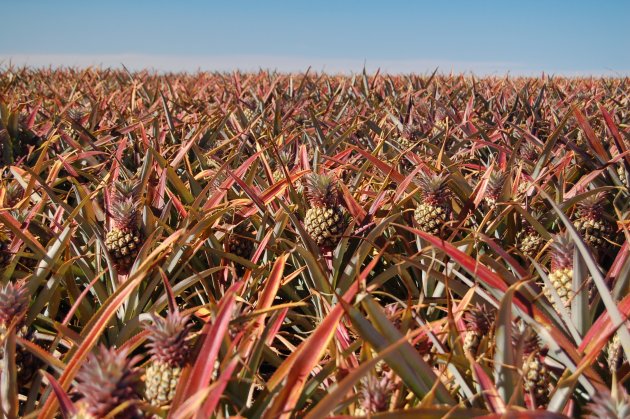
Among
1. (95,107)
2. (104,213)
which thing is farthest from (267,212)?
(95,107)

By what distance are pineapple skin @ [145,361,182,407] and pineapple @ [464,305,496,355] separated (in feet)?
2.01

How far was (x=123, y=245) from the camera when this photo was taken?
1.74 meters

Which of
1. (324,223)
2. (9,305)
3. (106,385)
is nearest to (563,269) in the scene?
(324,223)

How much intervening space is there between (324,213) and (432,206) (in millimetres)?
358

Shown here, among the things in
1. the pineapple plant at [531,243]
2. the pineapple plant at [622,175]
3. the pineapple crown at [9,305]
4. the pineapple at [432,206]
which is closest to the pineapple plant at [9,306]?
the pineapple crown at [9,305]

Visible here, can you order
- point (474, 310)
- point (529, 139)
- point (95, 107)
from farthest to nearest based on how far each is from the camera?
point (95, 107) < point (529, 139) < point (474, 310)

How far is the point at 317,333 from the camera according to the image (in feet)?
3.31

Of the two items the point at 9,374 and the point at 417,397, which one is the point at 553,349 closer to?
the point at 417,397

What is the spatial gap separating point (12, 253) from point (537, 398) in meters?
1.46

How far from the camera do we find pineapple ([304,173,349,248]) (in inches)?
69.4

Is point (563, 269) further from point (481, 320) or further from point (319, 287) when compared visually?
point (319, 287)

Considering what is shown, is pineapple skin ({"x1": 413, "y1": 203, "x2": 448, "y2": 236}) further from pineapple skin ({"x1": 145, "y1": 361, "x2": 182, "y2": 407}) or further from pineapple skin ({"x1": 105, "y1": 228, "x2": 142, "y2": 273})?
pineapple skin ({"x1": 145, "y1": 361, "x2": 182, "y2": 407})

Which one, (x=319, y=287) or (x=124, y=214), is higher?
(x=124, y=214)

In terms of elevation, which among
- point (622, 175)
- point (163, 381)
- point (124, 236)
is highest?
point (622, 175)
